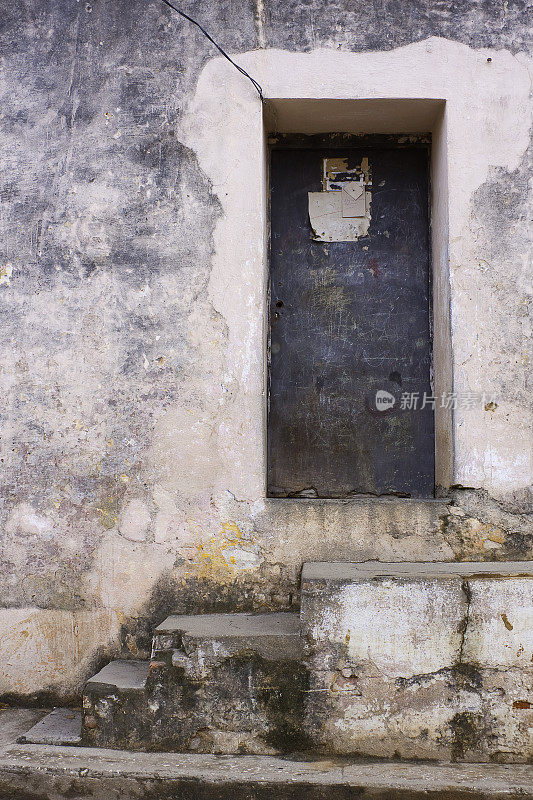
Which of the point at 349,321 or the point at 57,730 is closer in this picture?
the point at 57,730

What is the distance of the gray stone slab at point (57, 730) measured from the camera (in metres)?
2.55

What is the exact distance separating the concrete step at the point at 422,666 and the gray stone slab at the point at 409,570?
0.09 feet

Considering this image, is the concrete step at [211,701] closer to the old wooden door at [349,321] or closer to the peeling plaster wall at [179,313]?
the peeling plaster wall at [179,313]

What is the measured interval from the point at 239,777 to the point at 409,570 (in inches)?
38.8

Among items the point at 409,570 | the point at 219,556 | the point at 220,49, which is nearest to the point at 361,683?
the point at 409,570

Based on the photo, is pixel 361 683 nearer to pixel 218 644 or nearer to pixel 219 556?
pixel 218 644

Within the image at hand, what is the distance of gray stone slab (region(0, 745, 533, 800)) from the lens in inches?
87.3

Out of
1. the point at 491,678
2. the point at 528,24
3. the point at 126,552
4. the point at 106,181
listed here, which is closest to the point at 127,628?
the point at 126,552

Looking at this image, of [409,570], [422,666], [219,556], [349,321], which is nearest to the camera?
[422,666]

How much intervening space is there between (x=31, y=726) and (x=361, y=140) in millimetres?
3215

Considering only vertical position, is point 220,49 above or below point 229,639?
above

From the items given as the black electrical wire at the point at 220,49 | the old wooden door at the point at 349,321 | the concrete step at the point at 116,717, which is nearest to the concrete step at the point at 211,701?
the concrete step at the point at 116,717

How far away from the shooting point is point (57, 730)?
265 cm

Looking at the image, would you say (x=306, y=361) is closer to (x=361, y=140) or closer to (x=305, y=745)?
(x=361, y=140)
